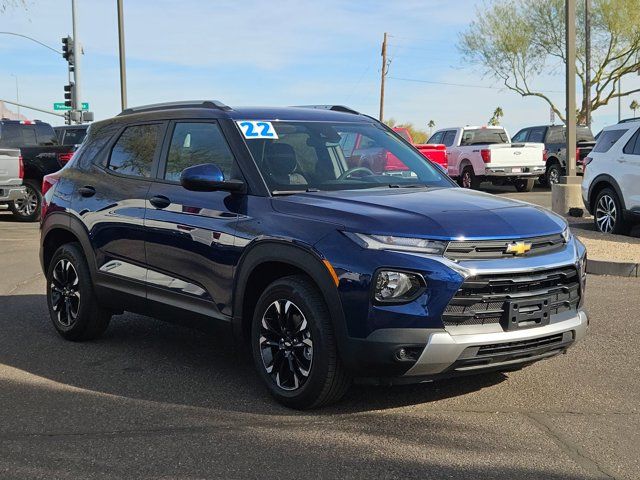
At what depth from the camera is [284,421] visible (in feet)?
14.8

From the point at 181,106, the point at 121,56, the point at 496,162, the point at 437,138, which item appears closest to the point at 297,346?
the point at 181,106

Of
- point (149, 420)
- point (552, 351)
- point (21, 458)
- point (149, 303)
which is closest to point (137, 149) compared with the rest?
point (149, 303)

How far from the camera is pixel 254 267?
4754 millimetres

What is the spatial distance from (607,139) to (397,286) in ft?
31.6

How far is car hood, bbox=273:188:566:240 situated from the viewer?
14.0 ft

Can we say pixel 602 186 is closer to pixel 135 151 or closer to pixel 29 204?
pixel 135 151

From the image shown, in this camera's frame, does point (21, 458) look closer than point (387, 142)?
Yes

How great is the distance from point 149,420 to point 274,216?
1363 mm

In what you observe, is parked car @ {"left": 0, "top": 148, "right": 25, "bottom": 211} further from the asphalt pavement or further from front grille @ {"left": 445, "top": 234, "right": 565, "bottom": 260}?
front grille @ {"left": 445, "top": 234, "right": 565, "bottom": 260}

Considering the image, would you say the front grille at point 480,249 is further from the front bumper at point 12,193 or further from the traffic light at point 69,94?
the traffic light at point 69,94

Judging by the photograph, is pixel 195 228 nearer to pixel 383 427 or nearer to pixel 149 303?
pixel 149 303

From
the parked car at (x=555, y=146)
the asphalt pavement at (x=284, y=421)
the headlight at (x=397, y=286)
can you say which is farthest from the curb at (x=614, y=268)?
the parked car at (x=555, y=146)

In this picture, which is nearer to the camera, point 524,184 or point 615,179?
point 615,179

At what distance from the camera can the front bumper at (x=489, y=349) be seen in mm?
4160
